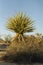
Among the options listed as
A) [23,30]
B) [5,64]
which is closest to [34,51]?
[5,64]

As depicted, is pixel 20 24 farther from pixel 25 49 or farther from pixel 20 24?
pixel 25 49

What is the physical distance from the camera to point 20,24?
18359 mm

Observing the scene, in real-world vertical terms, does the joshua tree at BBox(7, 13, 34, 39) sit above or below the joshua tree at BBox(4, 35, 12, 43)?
above

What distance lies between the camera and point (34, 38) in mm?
17188

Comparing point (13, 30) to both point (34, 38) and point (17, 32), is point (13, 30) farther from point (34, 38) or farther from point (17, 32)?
point (34, 38)

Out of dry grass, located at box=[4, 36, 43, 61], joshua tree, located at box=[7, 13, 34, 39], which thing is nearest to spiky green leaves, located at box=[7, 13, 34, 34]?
joshua tree, located at box=[7, 13, 34, 39]

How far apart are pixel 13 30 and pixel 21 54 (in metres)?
4.38

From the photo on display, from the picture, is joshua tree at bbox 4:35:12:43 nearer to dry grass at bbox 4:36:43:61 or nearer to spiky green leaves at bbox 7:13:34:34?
spiky green leaves at bbox 7:13:34:34

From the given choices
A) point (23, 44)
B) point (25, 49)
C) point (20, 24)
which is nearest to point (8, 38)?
point (20, 24)

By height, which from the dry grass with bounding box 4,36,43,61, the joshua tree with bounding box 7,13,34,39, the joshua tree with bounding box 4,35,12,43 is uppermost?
the joshua tree with bounding box 7,13,34,39

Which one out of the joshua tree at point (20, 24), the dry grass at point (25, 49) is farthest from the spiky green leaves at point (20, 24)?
the dry grass at point (25, 49)

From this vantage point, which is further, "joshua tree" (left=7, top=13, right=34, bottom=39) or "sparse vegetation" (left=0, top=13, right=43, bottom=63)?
"joshua tree" (left=7, top=13, right=34, bottom=39)

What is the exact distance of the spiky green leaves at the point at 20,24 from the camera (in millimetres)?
18188

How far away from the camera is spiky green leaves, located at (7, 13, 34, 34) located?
18188mm
